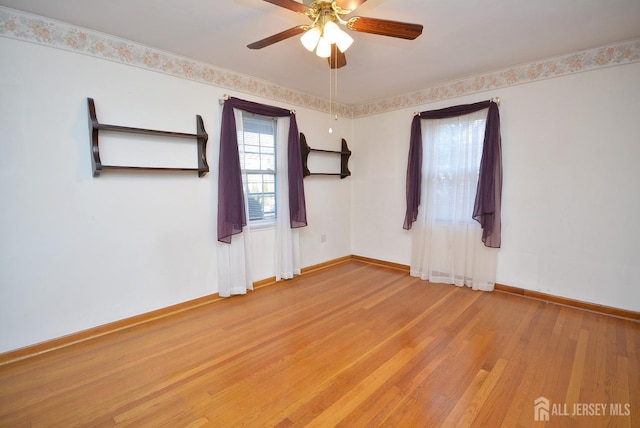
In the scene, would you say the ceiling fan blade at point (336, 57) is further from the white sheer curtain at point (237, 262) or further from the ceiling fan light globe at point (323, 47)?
the white sheer curtain at point (237, 262)

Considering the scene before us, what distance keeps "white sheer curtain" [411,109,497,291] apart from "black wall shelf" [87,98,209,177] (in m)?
2.75

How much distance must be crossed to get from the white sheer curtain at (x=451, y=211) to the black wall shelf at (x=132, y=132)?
2.75 meters

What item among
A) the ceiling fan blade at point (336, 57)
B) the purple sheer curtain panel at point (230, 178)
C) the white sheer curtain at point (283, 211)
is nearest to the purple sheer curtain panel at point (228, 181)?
the purple sheer curtain panel at point (230, 178)

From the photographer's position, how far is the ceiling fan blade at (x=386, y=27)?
5.44 ft

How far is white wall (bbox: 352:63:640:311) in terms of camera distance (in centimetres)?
260

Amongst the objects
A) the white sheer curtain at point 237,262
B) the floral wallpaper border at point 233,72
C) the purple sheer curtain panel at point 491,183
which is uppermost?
the floral wallpaper border at point 233,72

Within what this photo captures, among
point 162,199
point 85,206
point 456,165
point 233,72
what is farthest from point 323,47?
point 456,165

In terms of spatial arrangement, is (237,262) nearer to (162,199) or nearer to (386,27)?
(162,199)

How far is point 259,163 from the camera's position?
3.49 meters

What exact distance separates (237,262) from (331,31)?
8.19ft

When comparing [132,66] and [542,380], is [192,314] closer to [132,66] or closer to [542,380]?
[132,66]

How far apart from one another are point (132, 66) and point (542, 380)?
4008mm

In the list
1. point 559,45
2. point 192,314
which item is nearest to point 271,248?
point 192,314

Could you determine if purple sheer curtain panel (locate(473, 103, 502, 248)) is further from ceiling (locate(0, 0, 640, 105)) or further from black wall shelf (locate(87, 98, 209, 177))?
black wall shelf (locate(87, 98, 209, 177))
